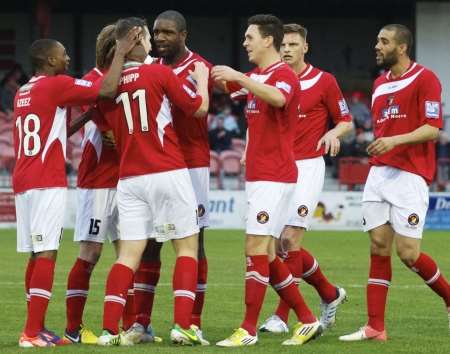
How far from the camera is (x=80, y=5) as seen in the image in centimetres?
3525

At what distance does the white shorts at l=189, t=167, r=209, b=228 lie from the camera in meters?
10.5

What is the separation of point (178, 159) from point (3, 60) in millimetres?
26320

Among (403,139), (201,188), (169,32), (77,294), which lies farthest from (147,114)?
(403,139)

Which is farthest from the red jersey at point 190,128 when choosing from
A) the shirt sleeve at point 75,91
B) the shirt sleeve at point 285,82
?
the shirt sleeve at point 75,91

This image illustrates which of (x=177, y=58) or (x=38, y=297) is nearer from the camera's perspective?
(x=38, y=297)

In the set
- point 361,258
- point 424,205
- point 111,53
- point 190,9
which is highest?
point 190,9

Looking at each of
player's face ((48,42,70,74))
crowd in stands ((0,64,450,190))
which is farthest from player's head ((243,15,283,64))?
crowd in stands ((0,64,450,190))

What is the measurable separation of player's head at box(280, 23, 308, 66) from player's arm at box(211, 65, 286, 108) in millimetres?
2036

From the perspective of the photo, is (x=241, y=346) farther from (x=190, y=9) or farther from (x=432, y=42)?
(x=190, y=9)

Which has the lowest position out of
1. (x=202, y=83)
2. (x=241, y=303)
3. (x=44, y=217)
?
(x=241, y=303)

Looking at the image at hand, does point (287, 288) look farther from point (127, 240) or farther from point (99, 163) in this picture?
point (99, 163)

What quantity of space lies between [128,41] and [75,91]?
0.54 metres

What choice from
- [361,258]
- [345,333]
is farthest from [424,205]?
[361,258]

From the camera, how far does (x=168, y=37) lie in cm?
1023
